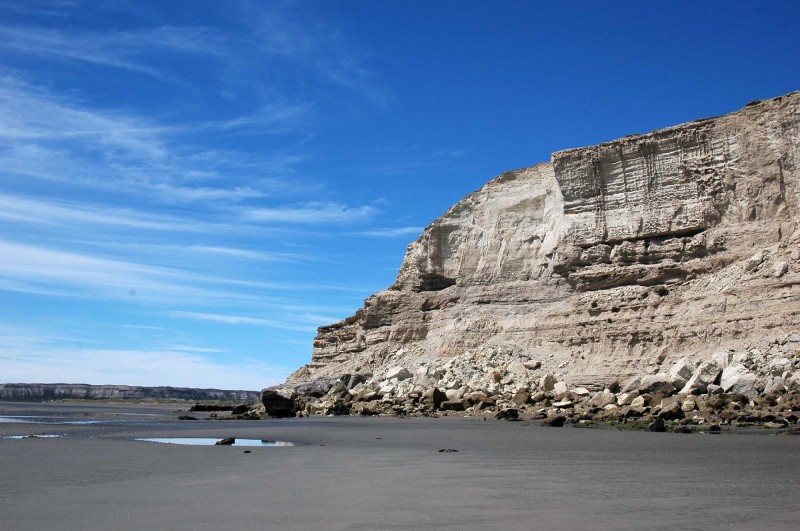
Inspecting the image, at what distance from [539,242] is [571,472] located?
124ft

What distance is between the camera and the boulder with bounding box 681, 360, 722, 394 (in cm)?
2369

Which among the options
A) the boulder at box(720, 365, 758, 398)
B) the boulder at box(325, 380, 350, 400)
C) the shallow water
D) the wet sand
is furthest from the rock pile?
the shallow water

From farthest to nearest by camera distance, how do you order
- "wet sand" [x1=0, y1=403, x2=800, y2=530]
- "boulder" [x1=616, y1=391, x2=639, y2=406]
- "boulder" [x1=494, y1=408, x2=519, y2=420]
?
"boulder" [x1=616, y1=391, x2=639, y2=406] → "boulder" [x1=494, y1=408, x2=519, y2=420] → "wet sand" [x1=0, y1=403, x2=800, y2=530]

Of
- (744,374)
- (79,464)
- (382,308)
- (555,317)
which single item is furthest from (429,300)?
(79,464)

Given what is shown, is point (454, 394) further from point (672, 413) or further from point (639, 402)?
point (672, 413)

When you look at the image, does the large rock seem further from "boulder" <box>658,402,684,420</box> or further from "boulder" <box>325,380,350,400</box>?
"boulder" <box>658,402,684,420</box>

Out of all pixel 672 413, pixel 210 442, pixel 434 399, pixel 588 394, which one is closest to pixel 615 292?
pixel 588 394

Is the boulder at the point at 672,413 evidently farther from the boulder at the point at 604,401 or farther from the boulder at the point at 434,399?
the boulder at the point at 434,399

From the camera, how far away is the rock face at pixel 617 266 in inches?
1239

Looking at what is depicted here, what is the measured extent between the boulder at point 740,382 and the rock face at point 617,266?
0.46ft

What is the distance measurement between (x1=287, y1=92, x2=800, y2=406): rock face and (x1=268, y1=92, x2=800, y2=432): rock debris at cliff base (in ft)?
0.28

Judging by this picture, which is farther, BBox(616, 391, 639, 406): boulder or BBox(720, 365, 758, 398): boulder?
BBox(616, 391, 639, 406): boulder

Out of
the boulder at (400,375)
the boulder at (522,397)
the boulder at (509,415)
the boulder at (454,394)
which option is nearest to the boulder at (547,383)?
the boulder at (522,397)

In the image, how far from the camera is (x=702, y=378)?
945 inches
